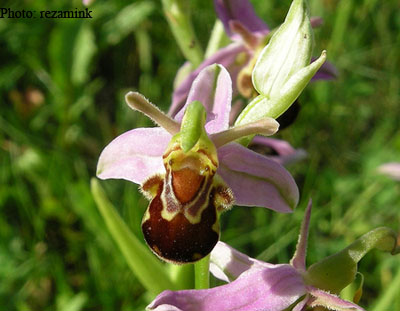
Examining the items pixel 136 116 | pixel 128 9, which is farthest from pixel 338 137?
pixel 128 9

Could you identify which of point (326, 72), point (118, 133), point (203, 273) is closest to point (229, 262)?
point (203, 273)

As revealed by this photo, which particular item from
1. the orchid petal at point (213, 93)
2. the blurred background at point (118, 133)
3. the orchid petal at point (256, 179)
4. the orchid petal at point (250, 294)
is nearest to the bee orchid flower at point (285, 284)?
the orchid petal at point (250, 294)

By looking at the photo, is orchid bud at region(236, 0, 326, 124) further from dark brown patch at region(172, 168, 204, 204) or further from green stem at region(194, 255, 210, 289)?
green stem at region(194, 255, 210, 289)

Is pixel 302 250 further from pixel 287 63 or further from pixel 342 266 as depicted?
pixel 287 63

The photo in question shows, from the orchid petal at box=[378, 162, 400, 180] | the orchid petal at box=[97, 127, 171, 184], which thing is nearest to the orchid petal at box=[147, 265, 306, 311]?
the orchid petal at box=[97, 127, 171, 184]

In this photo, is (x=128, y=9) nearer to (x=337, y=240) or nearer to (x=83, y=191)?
(x=83, y=191)
